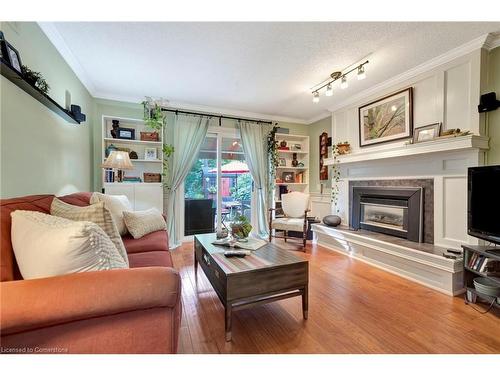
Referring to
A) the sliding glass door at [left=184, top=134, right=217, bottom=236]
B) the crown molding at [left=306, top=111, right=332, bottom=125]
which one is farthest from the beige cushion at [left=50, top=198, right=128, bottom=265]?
the crown molding at [left=306, top=111, right=332, bottom=125]

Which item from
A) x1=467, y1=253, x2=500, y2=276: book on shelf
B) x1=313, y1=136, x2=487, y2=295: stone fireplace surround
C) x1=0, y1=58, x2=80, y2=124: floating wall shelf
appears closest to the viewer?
x1=0, y1=58, x2=80, y2=124: floating wall shelf

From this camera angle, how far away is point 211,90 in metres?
3.40

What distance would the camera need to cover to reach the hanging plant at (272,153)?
4539mm

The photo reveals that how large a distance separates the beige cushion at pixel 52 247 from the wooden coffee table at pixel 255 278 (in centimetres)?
81

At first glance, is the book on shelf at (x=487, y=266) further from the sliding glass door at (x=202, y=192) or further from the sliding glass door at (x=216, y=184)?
the sliding glass door at (x=202, y=192)

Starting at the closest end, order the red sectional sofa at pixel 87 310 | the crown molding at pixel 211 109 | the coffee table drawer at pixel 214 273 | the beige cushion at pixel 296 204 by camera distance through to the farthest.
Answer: the red sectional sofa at pixel 87 310 → the coffee table drawer at pixel 214 273 → the crown molding at pixel 211 109 → the beige cushion at pixel 296 204

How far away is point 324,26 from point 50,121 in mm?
2607

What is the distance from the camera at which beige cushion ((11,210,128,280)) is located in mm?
941

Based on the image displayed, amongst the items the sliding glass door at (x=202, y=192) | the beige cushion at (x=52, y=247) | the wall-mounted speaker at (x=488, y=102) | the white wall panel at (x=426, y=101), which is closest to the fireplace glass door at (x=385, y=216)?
the white wall panel at (x=426, y=101)

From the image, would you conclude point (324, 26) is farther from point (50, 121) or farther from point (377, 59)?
point (50, 121)

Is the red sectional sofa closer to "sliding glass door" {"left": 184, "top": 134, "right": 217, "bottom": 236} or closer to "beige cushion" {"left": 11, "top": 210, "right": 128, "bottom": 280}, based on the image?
"beige cushion" {"left": 11, "top": 210, "right": 128, "bottom": 280}

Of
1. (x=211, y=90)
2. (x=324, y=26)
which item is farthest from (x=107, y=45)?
(x=324, y=26)

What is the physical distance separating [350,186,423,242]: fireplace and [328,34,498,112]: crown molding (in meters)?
1.42

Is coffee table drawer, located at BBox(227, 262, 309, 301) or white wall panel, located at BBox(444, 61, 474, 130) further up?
white wall panel, located at BBox(444, 61, 474, 130)
